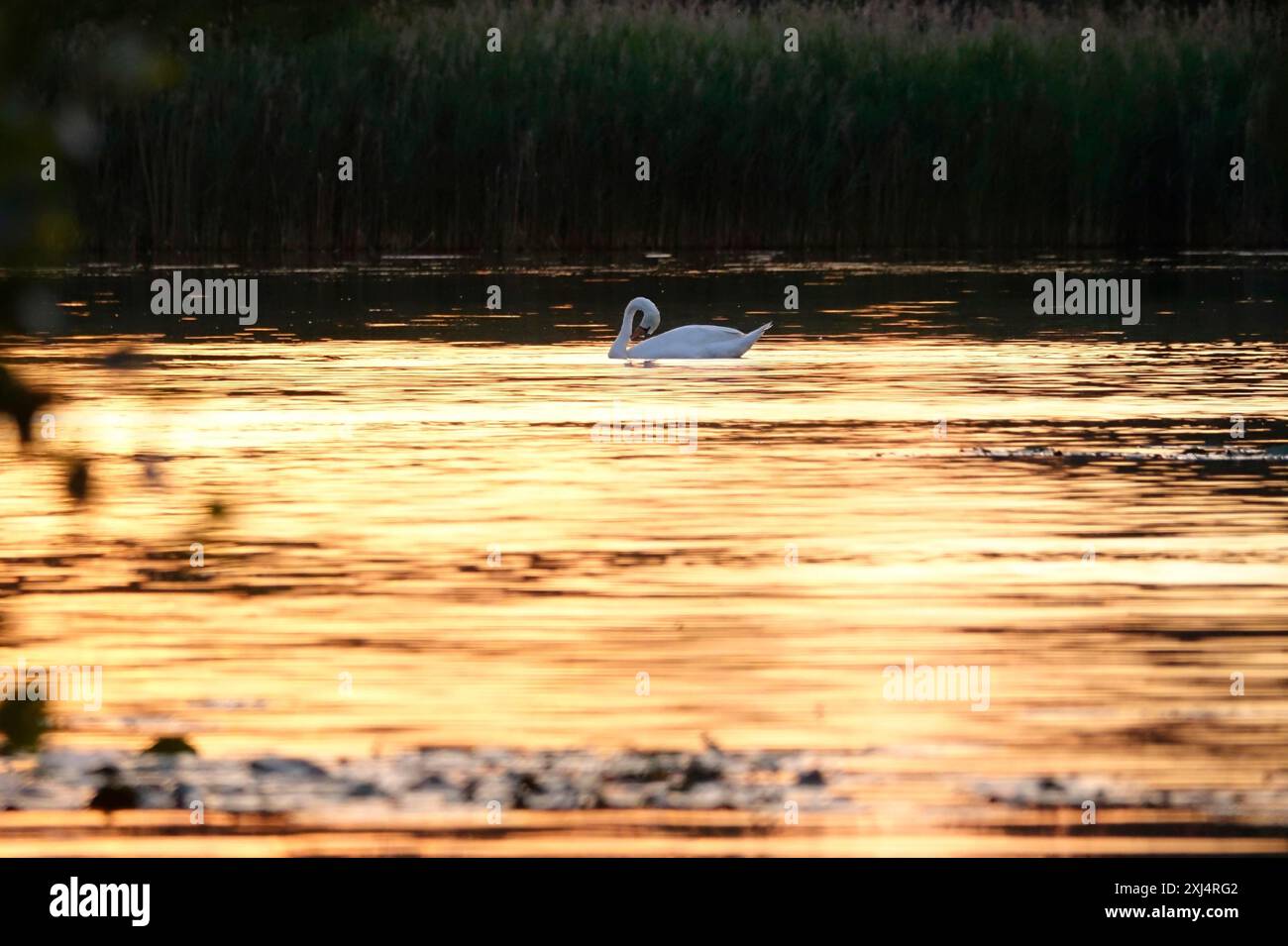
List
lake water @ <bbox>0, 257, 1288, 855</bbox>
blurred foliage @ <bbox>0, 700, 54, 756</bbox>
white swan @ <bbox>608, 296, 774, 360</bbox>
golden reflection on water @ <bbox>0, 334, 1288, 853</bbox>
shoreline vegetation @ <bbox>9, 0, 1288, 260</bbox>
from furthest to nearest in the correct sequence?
1. shoreline vegetation @ <bbox>9, 0, 1288, 260</bbox>
2. white swan @ <bbox>608, 296, 774, 360</bbox>
3. golden reflection on water @ <bbox>0, 334, 1288, 853</bbox>
4. lake water @ <bbox>0, 257, 1288, 855</bbox>
5. blurred foliage @ <bbox>0, 700, 54, 756</bbox>

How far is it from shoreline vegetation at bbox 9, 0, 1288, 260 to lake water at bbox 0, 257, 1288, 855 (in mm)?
10674

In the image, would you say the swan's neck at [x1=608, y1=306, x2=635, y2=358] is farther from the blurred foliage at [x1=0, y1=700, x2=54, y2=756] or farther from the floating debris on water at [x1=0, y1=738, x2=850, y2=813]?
the blurred foliage at [x1=0, y1=700, x2=54, y2=756]

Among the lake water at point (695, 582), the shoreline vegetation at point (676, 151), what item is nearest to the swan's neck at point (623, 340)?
the lake water at point (695, 582)

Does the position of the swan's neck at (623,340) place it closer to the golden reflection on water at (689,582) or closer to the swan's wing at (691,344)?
the swan's wing at (691,344)

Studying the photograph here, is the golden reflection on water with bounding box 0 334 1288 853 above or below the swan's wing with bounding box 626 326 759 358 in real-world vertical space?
below

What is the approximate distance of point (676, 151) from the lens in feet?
91.3

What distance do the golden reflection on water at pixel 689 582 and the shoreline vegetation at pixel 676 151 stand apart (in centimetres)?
1303

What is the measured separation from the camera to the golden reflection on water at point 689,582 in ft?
20.3

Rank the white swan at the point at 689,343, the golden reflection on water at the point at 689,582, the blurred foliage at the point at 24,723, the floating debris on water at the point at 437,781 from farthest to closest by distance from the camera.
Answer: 1. the white swan at the point at 689,343
2. the golden reflection on water at the point at 689,582
3. the floating debris on water at the point at 437,781
4. the blurred foliage at the point at 24,723

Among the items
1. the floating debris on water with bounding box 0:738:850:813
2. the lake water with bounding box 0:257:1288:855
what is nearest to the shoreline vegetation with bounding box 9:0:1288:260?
the lake water with bounding box 0:257:1288:855

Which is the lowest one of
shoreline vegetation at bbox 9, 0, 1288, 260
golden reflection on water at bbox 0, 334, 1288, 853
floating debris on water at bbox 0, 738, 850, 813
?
floating debris on water at bbox 0, 738, 850, 813

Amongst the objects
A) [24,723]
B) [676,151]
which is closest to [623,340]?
[676,151]

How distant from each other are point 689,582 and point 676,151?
64.8 ft

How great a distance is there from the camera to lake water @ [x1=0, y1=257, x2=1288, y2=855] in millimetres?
5516
